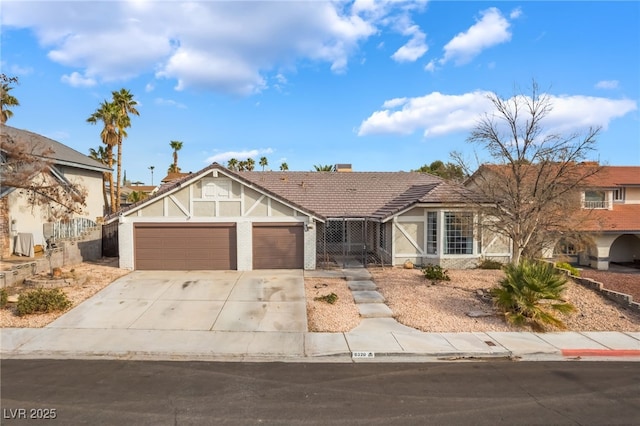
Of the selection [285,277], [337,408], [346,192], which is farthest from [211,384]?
[346,192]

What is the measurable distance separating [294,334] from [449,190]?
36.2ft

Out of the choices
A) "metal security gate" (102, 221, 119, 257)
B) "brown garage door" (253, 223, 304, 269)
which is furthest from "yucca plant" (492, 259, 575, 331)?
"metal security gate" (102, 221, 119, 257)

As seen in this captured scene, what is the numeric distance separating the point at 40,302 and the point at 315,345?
310 inches

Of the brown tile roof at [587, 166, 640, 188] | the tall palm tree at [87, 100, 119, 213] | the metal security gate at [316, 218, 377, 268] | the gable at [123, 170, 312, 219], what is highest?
the tall palm tree at [87, 100, 119, 213]

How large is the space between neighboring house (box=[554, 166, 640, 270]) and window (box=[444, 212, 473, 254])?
1173cm

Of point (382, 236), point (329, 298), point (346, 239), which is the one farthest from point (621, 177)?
point (329, 298)

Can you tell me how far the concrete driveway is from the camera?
10.4m

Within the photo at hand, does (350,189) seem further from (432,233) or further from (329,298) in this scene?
(329,298)

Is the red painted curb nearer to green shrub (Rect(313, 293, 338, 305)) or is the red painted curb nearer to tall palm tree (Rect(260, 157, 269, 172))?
green shrub (Rect(313, 293, 338, 305))

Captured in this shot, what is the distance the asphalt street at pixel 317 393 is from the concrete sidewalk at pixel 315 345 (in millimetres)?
407

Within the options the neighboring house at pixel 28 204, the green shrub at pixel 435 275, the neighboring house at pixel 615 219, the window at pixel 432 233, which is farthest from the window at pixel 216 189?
the neighboring house at pixel 615 219

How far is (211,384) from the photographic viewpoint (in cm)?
697

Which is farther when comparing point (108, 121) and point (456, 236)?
point (108, 121)

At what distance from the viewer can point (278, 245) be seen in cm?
1716
